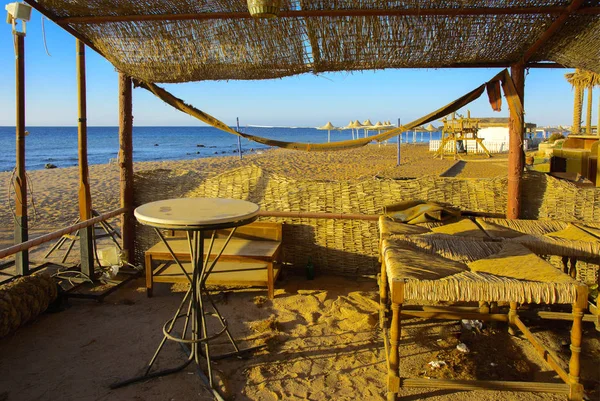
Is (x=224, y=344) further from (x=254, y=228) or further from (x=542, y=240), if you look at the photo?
(x=542, y=240)

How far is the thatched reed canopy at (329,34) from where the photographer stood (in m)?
3.44

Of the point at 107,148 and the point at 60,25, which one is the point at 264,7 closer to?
the point at 60,25

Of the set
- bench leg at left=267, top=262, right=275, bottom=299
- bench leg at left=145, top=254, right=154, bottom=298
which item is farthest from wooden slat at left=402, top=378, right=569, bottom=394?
bench leg at left=145, top=254, right=154, bottom=298

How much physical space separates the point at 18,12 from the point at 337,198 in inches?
135

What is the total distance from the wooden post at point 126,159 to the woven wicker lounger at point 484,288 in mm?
3282

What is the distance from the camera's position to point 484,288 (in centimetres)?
223

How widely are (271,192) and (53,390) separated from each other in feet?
9.13

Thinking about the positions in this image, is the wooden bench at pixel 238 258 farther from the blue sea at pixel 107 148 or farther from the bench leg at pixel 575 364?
the blue sea at pixel 107 148

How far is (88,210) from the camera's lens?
452cm

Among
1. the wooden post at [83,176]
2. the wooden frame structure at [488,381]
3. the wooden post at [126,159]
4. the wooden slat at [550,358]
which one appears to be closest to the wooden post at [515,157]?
the wooden slat at [550,358]

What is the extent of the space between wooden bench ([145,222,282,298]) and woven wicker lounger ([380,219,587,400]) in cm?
161

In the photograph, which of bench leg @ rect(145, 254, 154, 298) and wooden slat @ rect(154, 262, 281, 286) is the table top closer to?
wooden slat @ rect(154, 262, 281, 286)

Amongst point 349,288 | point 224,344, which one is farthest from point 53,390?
point 349,288

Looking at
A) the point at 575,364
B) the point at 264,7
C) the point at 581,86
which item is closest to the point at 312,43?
the point at 264,7
